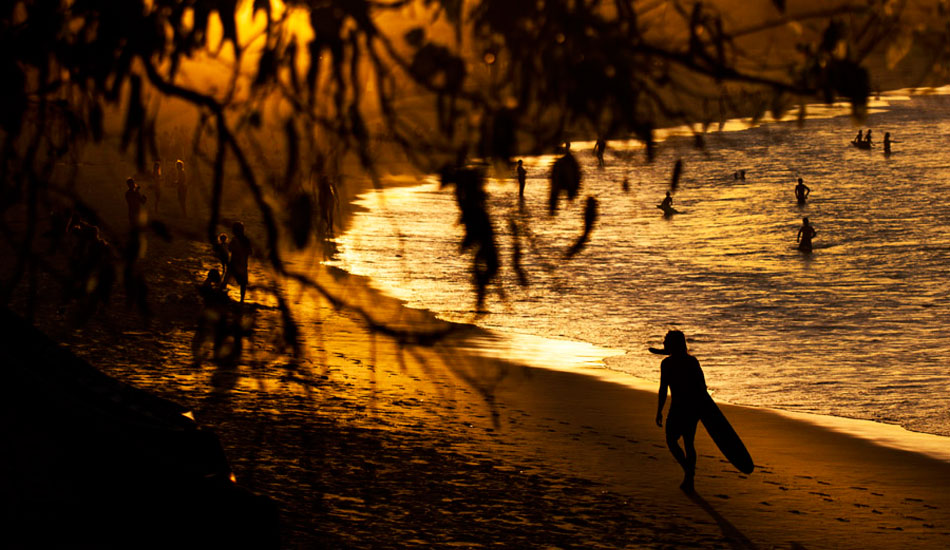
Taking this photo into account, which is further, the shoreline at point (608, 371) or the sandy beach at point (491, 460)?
the shoreline at point (608, 371)

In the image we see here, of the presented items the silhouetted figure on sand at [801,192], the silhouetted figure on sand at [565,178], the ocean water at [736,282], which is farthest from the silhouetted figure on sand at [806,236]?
the silhouetted figure on sand at [565,178]

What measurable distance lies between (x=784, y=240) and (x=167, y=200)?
2464 centimetres

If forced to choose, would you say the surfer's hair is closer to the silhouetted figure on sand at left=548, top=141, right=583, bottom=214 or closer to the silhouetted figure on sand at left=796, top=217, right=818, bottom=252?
the silhouetted figure on sand at left=548, top=141, right=583, bottom=214

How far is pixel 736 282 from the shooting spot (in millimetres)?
34375

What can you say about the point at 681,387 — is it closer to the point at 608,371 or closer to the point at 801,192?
the point at 608,371

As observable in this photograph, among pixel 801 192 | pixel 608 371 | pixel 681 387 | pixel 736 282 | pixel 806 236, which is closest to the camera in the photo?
pixel 681 387

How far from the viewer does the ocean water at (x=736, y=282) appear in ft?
63.9

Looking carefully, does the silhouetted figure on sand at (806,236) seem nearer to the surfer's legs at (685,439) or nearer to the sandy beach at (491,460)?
the sandy beach at (491,460)

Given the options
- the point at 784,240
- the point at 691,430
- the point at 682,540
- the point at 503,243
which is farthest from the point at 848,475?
the point at 784,240

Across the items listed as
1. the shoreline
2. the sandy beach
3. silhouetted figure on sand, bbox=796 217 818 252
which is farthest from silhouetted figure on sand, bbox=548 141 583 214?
silhouetted figure on sand, bbox=796 217 818 252

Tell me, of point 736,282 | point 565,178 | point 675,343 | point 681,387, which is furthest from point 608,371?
point 736,282

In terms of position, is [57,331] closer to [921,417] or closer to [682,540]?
[682,540]

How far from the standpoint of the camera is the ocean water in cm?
1948

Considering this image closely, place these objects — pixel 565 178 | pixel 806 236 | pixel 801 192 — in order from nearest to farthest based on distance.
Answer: pixel 565 178, pixel 806 236, pixel 801 192
